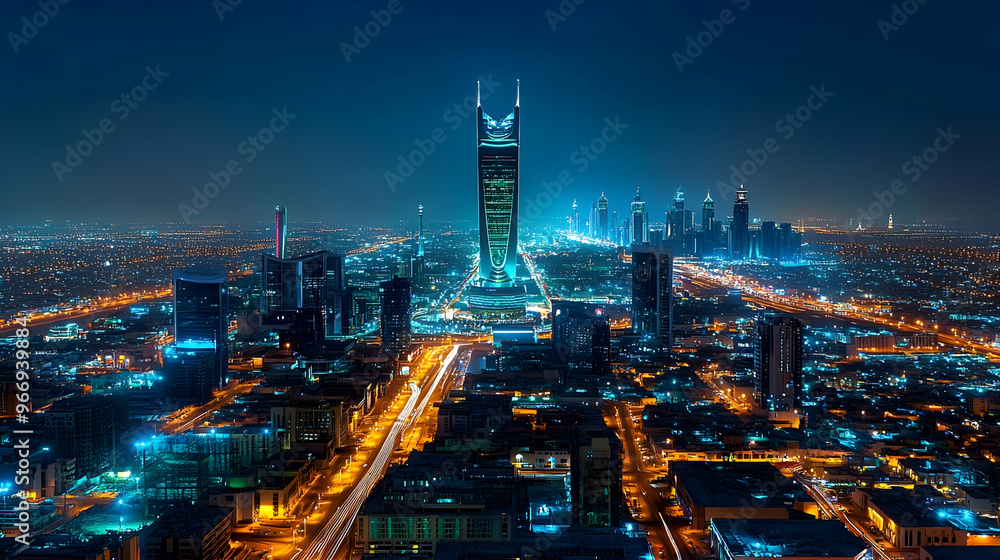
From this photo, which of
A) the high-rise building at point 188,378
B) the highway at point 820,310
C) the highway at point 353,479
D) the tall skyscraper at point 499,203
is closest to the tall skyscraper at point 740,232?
the highway at point 820,310

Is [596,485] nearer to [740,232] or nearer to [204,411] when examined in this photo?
[204,411]

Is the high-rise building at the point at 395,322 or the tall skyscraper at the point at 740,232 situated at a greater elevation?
the tall skyscraper at the point at 740,232

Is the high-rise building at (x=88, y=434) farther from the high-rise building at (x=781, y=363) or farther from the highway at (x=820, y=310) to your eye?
the highway at (x=820, y=310)

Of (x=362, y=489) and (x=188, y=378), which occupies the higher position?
(x=188, y=378)

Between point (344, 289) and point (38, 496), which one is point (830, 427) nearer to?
point (38, 496)

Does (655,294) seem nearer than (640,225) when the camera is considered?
Yes

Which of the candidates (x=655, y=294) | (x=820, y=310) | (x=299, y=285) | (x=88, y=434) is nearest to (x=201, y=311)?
(x=88, y=434)

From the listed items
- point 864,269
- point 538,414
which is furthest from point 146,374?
point 864,269
